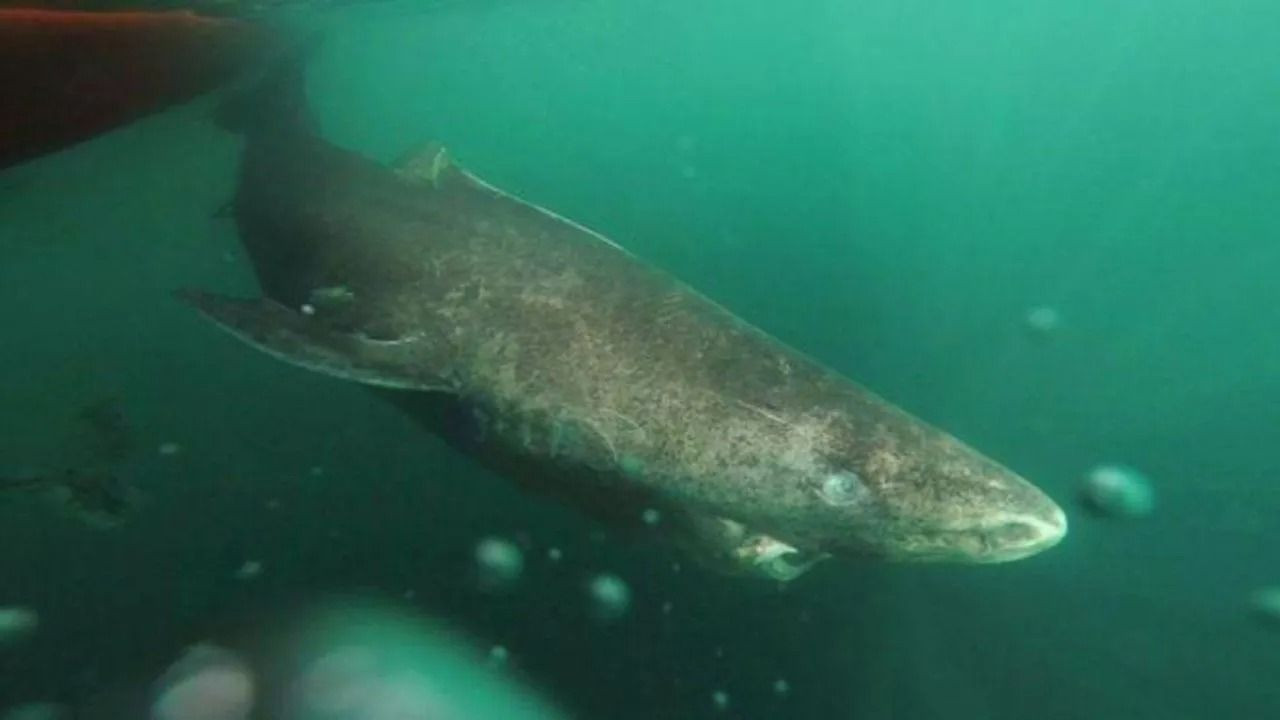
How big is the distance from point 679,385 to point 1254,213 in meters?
60.9

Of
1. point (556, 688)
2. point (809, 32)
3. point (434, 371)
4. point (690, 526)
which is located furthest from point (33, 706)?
point (809, 32)

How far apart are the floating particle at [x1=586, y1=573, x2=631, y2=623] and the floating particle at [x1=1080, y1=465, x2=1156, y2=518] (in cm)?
742

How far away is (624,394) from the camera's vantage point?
5477 millimetres

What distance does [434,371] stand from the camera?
5.73m

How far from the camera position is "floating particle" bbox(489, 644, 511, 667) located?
847 centimetres

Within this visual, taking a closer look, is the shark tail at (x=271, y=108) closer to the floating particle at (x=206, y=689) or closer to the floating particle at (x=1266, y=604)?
the floating particle at (x=206, y=689)

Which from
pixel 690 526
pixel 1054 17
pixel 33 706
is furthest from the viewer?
pixel 1054 17

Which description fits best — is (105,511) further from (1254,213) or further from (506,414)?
(1254,213)

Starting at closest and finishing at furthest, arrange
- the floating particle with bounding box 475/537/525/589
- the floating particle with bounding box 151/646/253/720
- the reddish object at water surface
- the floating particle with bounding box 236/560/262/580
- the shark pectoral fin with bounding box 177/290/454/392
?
1. the shark pectoral fin with bounding box 177/290/454/392
2. the floating particle with bounding box 151/646/253/720
3. the reddish object at water surface
4. the floating particle with bounding box 475/537/525/589
5. the floating particle with bounding box 236/560/262/580

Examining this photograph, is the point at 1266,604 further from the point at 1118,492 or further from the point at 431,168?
the point at 431,168

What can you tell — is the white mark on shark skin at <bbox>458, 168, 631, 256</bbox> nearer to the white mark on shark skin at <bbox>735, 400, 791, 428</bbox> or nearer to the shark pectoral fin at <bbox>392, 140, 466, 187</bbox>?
the shark pectoral fin at <bbox>392, 140, 466, 187</bbox>

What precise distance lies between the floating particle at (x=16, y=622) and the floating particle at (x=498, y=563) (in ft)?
16.7

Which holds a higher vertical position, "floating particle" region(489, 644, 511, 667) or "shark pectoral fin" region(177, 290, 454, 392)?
"shark pectoral fin" region(177, 290, 454, 392)

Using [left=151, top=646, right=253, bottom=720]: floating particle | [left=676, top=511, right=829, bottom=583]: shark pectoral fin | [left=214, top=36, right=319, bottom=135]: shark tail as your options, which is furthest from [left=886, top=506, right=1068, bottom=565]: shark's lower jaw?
[left=214, top=36, right=319, bottom=135]: shark tail
